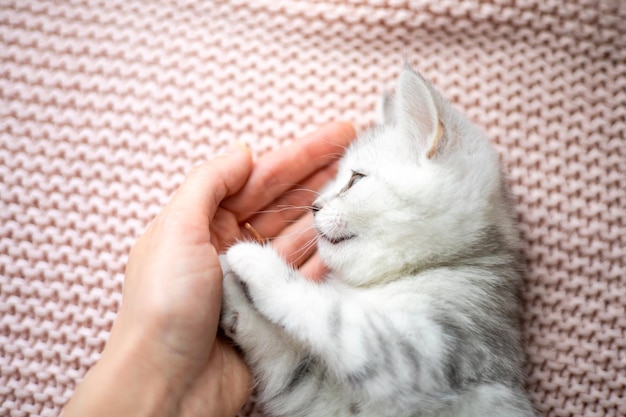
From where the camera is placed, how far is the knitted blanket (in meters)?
1.13

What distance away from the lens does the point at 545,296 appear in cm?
114

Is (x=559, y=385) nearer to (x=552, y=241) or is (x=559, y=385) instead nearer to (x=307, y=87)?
(x=552, y=241)

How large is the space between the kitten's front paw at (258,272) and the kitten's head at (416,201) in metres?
0.10

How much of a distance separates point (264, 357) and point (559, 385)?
2.20 feet

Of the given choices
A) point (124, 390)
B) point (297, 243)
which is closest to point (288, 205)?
point (297, 243)

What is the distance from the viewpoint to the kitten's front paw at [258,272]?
89 cm

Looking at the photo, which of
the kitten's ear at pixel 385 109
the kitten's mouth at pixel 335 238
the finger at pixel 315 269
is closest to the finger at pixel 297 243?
the finger at pixel 315 269

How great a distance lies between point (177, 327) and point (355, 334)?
1.02 feet

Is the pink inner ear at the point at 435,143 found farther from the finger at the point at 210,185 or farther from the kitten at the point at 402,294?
the finger at the point at 210,185

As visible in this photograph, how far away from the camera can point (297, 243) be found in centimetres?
113

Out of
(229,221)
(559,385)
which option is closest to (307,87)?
(229,221)

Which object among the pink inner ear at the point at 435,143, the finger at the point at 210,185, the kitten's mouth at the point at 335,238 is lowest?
the kitten's mouth at the point at 335,238

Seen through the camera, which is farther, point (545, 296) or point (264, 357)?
point (545, 296)

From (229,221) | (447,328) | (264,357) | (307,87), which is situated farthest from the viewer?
(307,87)
